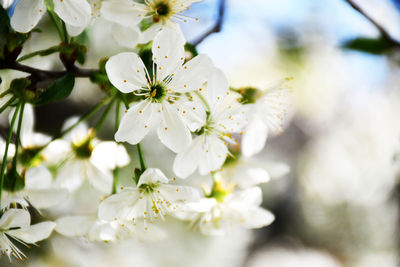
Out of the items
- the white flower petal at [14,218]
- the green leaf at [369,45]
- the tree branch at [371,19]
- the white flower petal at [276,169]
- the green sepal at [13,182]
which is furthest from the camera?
the green leaf at [369,45]

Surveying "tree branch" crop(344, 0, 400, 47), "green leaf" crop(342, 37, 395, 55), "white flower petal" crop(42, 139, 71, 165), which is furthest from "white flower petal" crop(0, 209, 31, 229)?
"green leaf" crop(342, 37, 395, 55)

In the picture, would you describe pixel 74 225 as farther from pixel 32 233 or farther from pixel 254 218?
pixel 254 218

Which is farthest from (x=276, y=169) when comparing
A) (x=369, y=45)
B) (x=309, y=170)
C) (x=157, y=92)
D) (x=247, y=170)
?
(x=309, y=170)

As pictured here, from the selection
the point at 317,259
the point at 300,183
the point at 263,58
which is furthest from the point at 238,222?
the point at 317,259

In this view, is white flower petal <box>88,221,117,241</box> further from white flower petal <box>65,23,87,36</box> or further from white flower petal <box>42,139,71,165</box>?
white flower petal <box>65,23,87,36</box>

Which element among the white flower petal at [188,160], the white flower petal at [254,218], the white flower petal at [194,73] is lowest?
the white flower petal at [254,218]

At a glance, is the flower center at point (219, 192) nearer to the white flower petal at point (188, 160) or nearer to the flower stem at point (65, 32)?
the white flower petal at point (188, 160)

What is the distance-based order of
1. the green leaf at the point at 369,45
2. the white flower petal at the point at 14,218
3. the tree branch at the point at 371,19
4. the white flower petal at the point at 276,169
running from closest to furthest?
the white flower petal at the point at 14,218 → the tree branch at the point at 371,19 → the white flower petal at the point at 276,169 → the green leaf at the point at 369,45

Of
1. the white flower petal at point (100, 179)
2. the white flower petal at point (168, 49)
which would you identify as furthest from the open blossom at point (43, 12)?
the white flower petal at point (100, 179)

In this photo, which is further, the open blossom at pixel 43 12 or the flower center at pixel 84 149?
the flower center at pixel 84 149
